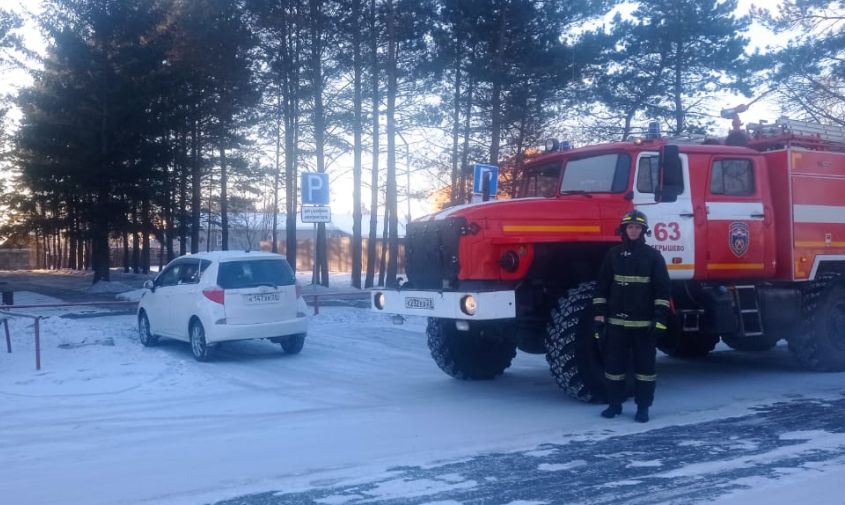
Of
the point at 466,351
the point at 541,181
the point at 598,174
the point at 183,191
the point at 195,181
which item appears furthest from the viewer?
the point at 183,191

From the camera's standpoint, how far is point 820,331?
39.0 ft

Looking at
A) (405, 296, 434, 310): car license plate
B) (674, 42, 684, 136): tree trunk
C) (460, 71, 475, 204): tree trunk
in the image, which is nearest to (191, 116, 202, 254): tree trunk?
(460, 71, 475, 204): tree trunk

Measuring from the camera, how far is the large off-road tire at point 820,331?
11875 mm

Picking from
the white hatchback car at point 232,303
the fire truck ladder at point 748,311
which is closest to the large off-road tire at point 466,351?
the fire truck ladder at point 748,311

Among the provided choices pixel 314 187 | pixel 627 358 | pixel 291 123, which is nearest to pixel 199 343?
pixel 314 187

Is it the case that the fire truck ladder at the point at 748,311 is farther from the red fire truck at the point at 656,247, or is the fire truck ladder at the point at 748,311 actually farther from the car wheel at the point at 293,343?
the car wheel at the point at 293,343

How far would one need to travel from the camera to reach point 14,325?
1577cm

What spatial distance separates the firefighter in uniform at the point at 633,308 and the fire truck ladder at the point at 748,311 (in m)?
2.58

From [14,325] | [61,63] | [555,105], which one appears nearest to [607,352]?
[14,325]

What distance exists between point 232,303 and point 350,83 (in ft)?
54.2

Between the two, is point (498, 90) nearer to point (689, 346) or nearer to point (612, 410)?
point (689, 346)

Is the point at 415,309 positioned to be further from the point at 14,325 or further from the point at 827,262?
the point at 14,325

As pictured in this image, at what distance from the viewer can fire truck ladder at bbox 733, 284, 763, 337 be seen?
1101 cm

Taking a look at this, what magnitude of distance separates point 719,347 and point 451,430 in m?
8.73
